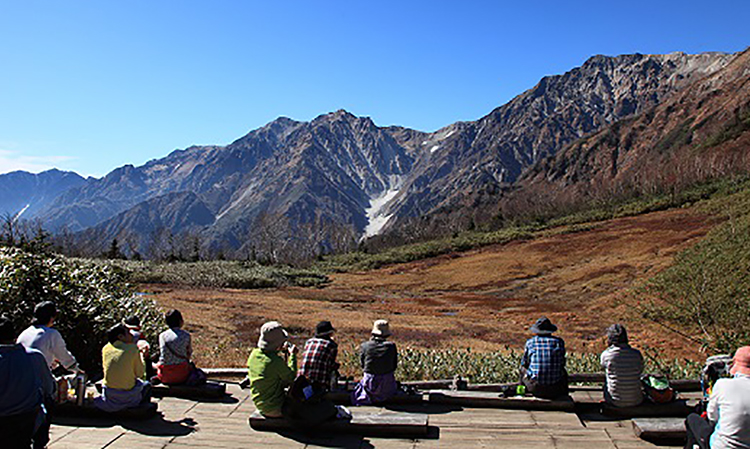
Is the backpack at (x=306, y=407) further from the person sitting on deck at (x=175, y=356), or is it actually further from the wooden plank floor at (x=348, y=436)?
the person sitting on deck at (x=175, y=356)

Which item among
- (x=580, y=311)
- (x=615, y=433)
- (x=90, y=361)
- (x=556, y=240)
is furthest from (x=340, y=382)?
(x=556, y=240)

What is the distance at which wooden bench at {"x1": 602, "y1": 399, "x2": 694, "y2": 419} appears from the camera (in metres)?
7.44

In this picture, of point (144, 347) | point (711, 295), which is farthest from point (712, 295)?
point (144, 347)

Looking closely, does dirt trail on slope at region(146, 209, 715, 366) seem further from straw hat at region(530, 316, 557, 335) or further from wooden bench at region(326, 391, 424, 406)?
straw hat at region(530, 316, 557, 335)

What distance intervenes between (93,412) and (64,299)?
12.9 ft

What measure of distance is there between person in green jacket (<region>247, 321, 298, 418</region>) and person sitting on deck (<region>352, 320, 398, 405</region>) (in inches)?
58.7

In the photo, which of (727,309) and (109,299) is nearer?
(109,299)

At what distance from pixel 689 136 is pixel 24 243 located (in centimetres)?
17926

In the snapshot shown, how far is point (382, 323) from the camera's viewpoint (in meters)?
8.05

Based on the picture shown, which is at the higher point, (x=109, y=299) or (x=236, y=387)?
(x=109, y=299)

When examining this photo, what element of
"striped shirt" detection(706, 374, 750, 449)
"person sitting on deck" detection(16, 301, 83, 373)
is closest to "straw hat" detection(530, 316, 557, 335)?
"striped shirt" detection(706, 374, 750, 449)

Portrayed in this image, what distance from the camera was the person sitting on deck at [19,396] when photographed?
5367 mm

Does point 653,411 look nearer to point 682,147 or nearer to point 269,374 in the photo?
point 269,374

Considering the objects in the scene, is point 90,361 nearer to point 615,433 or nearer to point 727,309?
point 615,433
